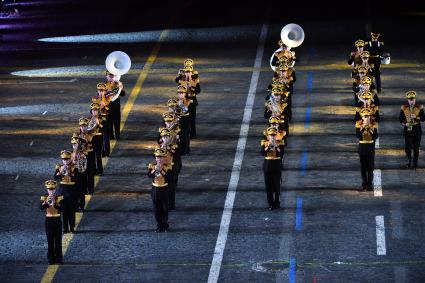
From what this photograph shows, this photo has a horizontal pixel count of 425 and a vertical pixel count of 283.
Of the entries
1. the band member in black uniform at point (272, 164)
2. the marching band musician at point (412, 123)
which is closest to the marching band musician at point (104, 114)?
the band member in black uniform at point (272, 164)

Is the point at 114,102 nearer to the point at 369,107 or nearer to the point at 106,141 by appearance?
the point at 106,141

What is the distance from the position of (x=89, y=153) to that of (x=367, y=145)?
6.79 m

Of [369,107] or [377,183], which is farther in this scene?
[377,183]

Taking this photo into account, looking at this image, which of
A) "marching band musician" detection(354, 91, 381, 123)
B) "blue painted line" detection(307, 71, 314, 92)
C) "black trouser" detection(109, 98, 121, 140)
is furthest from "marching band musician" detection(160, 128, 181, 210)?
"blue painted line" detection(307, 71, 314, 92)

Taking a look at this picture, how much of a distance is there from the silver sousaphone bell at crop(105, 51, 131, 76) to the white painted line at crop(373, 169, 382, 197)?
8.26m

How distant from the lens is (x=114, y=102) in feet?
149

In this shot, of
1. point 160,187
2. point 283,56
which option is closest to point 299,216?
point 160,187

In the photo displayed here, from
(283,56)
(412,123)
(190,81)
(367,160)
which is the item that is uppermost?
(283,56)

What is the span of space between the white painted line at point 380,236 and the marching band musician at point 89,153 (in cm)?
720

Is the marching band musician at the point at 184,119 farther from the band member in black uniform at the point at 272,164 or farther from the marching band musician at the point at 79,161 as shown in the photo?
the marching band musician at the point at 79,161

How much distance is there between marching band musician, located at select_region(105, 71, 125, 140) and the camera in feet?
146

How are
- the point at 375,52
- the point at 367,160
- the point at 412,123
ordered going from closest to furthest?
the point at 367,160, the point at 412,123, the point at 375,52

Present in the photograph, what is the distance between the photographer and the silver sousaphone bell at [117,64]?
4559cm

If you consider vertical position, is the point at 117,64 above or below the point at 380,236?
above
